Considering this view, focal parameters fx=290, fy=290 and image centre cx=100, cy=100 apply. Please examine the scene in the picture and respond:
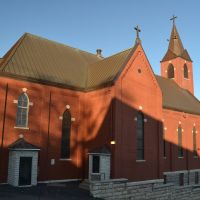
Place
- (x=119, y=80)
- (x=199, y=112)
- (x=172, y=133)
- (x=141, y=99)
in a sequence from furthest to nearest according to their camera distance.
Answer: (x=199, y=112)
(x=172, y=133)
(x=141, y=99)
(x=119, y=80)

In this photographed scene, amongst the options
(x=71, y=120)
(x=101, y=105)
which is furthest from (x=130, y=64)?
(x=71, y=120)

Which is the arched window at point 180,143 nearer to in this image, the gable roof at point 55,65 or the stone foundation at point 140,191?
the stone foundation at point 140,191

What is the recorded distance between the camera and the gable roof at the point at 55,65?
26031mm

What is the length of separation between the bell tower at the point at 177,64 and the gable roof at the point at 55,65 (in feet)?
67.1

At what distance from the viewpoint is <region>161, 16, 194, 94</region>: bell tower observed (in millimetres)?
49375

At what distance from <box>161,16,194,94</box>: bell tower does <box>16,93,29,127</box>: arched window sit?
30881 mm

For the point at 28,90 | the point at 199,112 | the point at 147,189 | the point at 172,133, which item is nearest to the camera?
the point at 147,189

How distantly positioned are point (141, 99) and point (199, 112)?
1675 cm

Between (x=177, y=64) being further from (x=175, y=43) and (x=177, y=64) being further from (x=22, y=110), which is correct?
(x=22, y=110)

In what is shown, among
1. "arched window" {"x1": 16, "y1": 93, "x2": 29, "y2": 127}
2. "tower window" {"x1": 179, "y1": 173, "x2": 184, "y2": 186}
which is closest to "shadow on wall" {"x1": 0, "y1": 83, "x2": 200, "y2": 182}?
"arched window" {"x1": 16, "y1": 93, "x2": 29, "y2": 127}

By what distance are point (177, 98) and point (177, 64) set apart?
10.2 meters

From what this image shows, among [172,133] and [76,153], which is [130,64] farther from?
[172,133]

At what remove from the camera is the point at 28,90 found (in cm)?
2552

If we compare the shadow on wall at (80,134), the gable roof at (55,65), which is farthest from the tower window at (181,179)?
the gable roof at (55,65)
